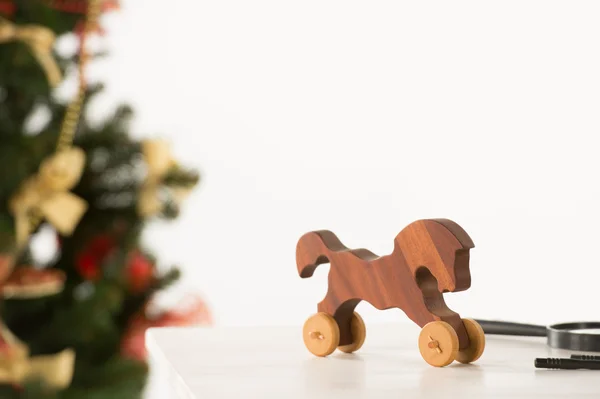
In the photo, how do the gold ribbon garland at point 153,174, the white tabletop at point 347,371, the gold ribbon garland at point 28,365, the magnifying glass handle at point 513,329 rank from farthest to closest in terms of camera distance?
the gold ribbon garland at point 153,174 → the gold ribbon garland at point 28,365 → the magnifying glass handle at point 513,329 → the white tabletop at point 347,371

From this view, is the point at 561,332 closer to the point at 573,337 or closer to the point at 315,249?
the point at 573,337

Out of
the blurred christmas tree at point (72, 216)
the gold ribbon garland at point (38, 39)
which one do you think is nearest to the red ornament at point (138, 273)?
the blurred christmas tree at point (72, 216)

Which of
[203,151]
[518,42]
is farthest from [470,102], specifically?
[203,151]

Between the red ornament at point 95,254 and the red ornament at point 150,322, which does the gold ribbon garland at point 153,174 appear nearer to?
the red ornament at point 95,254

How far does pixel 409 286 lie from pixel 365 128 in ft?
4.34

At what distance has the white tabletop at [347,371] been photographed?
0.55 meters

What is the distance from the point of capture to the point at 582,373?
63 centimetres

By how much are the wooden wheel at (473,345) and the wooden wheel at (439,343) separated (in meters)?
0.02

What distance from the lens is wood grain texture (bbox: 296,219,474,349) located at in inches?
25.0

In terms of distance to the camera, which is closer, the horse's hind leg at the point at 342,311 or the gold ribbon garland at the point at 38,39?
the horse's hind leg at the point at 342,311

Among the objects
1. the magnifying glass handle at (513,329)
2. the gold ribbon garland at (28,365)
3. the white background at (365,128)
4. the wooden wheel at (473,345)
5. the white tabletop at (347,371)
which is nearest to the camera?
the white tabletop at (347,371)

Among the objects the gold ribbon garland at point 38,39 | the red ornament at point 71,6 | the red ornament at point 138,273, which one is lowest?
the red ornament at point 138,273

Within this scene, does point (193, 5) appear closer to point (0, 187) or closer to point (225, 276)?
point (225, 276)

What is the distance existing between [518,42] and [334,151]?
48cm
